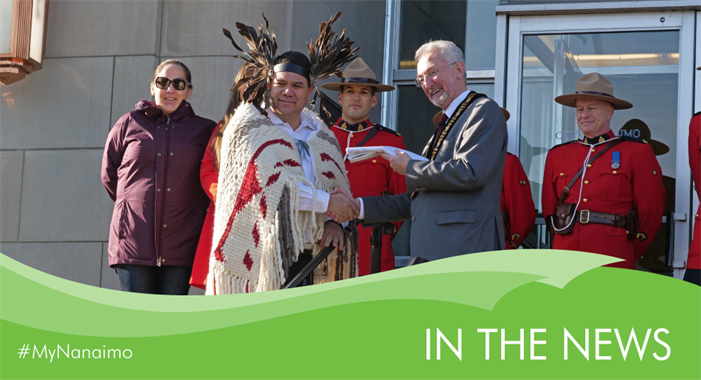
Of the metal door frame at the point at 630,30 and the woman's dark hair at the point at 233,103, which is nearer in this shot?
the woman's dark hair at the point at 233,103

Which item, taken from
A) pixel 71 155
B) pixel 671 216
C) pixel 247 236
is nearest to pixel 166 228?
pixel 247 236

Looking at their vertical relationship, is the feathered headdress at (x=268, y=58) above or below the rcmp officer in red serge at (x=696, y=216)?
above

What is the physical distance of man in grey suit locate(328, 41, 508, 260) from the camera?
4.16 m

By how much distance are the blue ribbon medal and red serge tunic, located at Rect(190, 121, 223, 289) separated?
8.09 feet

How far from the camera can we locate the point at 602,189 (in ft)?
19.0

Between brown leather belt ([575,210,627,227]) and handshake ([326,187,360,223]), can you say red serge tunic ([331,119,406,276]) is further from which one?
handshake ([326,187,360,223])

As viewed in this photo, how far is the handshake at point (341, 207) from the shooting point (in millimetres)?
4465

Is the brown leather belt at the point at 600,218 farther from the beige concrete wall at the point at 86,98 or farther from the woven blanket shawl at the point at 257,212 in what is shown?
the beige concrete wall at the point at 86,98

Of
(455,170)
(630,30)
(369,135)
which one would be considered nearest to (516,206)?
(369,135)

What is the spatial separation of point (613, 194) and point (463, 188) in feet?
6.31

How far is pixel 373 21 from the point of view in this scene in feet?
28.6

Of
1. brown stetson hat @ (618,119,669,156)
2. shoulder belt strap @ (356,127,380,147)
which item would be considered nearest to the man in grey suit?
shoulder belt strap @ (356,127,380,147)

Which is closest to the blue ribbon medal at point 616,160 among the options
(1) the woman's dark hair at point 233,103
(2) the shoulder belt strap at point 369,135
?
(2) the shoulder belt strap at point 369,135

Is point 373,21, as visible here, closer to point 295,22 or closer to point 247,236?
point 295,22
